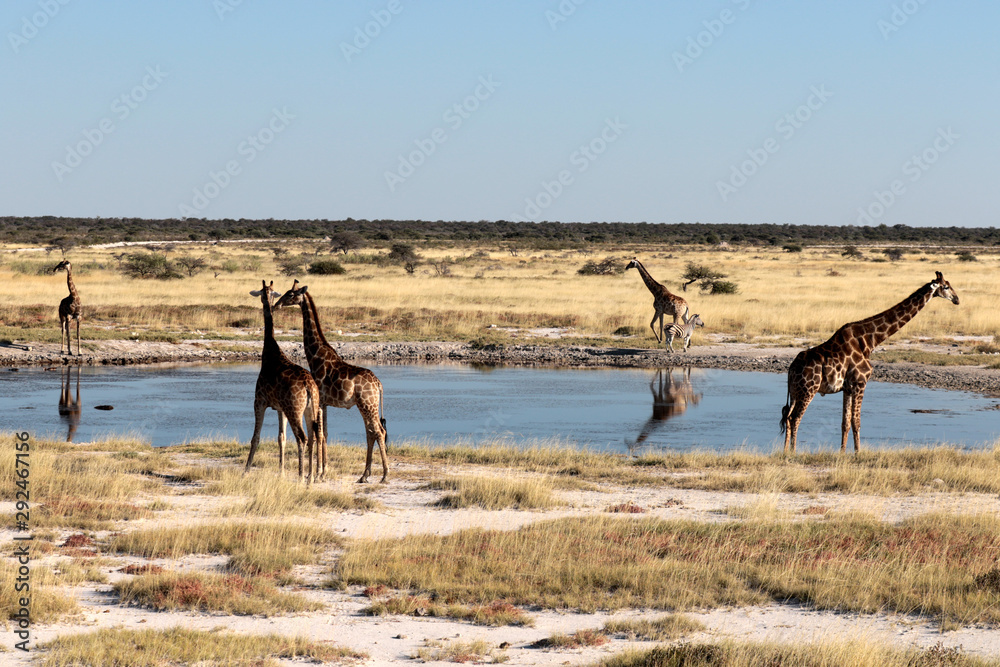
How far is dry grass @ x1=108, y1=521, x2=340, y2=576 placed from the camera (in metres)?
9.32

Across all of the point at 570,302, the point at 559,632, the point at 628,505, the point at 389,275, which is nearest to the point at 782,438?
the point at 628,505

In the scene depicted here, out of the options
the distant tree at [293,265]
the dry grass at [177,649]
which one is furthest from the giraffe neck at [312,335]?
the distant tree at [293,265]

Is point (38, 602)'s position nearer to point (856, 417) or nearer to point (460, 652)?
point (460, 652)

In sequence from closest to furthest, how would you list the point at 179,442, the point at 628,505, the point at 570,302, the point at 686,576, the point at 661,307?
the point at 686,576 < the point at 628,505 < the point at 179,442 < the point at 661,307 < the point at 570,302

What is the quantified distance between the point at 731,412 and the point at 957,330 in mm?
15580

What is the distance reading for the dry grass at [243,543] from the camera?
9324mm

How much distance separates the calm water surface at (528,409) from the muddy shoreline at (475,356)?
1.15 metres

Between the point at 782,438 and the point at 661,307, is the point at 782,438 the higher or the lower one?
the lower one

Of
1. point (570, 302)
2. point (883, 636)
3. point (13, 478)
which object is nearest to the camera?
point (883, 636)

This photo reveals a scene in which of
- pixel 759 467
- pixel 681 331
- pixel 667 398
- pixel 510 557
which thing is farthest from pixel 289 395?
pixel 681 331

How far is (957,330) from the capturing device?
108ft

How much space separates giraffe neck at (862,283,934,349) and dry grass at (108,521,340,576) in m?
9.20

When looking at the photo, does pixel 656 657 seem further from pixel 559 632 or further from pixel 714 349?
pixel 714 349

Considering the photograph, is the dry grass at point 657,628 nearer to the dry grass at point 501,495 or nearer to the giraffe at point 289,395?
the dry grass at point 501,495
